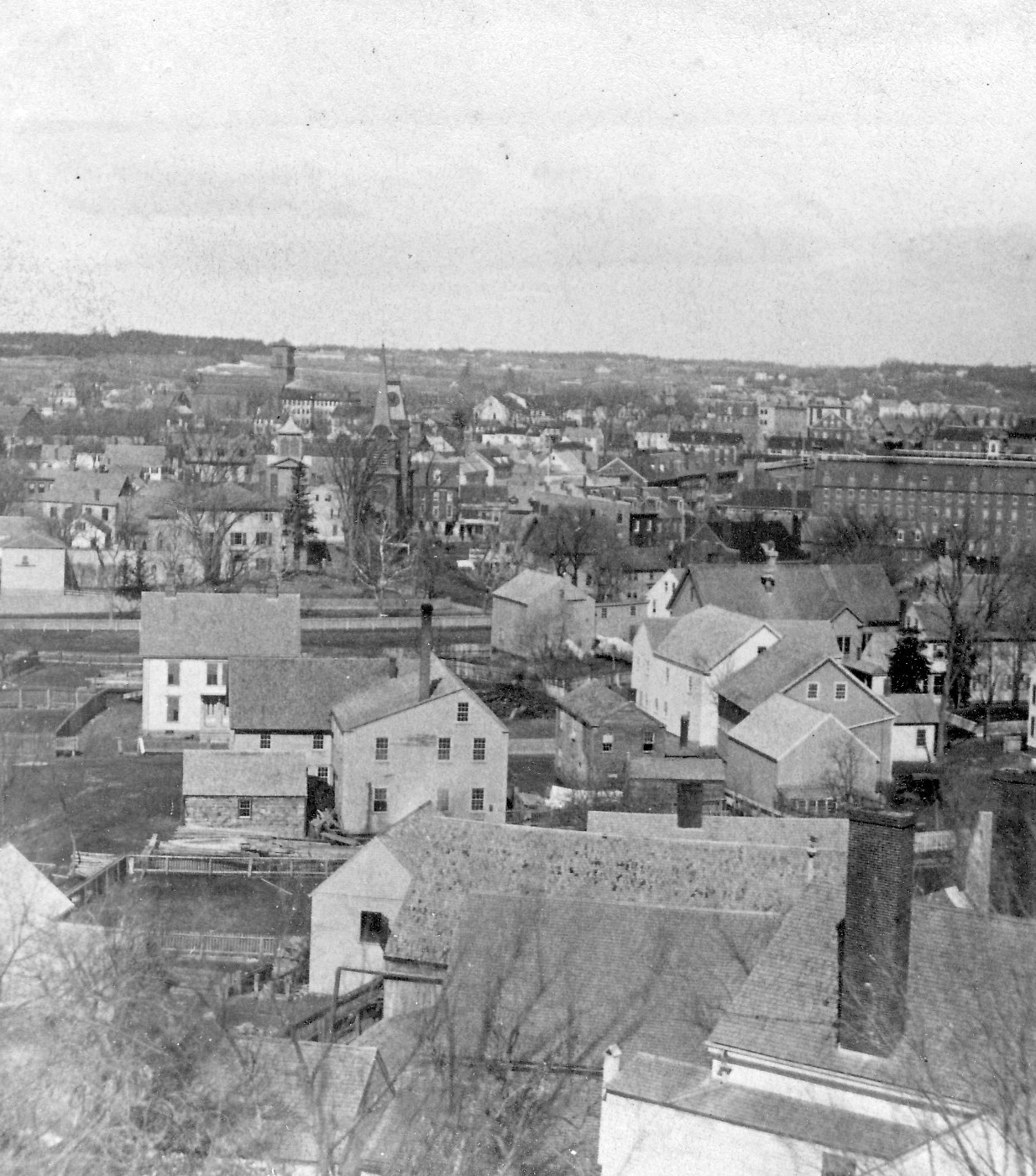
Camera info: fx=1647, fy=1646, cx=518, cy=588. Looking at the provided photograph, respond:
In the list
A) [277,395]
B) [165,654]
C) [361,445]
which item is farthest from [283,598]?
[277,395]

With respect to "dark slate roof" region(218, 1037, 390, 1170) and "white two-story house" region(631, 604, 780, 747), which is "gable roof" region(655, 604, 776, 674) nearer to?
"white two-story house" region(631, 604, 780, 747)

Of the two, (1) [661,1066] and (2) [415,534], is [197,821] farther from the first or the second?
(2) [415,534]

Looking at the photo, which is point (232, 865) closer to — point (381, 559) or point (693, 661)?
point (693, 661)

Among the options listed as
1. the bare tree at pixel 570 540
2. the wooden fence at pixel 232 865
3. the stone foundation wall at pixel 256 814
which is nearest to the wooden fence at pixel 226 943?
the wooden fence at pixel 232 865

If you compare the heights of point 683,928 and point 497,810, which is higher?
point 683,928

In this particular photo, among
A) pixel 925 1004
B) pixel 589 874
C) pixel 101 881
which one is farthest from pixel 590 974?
pixel 101 881

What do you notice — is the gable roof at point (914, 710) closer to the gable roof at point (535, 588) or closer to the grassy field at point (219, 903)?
the gable roof at point (535, 588)

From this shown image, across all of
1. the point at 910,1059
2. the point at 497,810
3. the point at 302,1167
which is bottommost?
the point at 497,810
